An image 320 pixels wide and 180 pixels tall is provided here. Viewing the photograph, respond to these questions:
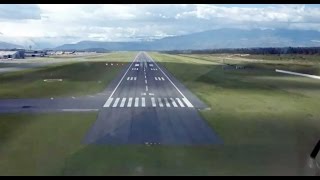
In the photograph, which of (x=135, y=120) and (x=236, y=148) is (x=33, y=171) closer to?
(x=135, y=120)

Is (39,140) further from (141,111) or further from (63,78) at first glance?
(63,78)

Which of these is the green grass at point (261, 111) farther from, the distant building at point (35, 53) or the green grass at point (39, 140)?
the distant building at point (35, 53)

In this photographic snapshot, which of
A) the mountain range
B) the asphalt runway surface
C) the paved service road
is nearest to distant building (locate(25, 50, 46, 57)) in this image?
the mountain range

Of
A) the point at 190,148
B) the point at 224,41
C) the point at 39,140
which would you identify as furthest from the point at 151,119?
the point at 224,41

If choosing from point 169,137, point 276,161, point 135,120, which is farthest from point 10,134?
point 276,161

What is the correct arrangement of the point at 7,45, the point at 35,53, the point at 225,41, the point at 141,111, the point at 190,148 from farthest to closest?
the point at 35,53, the point at 225,41, the point at 141,111, the point at 7,45, the point at 190,148

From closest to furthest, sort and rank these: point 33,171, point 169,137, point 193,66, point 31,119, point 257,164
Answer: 1. point 33,171
2. point 257,164
3. point 169,137
4. point 31,119
5. point 193,66
